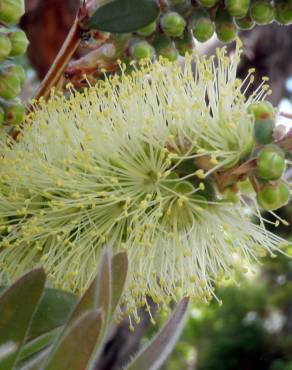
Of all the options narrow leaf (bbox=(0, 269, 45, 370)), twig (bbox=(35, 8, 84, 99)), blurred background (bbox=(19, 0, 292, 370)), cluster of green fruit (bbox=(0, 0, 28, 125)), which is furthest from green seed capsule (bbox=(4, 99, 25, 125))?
blurred background (bbox=(19, 0, 292, 370))

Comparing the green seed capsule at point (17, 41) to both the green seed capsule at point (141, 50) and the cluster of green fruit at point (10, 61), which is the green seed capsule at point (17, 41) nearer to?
the cluster of green fruit at point (10, 61)

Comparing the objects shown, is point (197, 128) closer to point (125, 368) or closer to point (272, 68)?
point (125, 368)

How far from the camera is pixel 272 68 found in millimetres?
2609

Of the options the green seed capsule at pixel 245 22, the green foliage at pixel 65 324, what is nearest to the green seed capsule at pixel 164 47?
the green seed capsule at pixel 245 22

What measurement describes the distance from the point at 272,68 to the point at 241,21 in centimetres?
145

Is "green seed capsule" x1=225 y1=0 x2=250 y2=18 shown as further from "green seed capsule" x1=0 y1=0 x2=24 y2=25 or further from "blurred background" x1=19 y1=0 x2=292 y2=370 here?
"blurred background" x1=19 y1=0 x2=292 y2=370

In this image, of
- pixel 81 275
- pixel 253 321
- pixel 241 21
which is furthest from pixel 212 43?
pixel 253 321

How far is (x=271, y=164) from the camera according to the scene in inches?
38.5

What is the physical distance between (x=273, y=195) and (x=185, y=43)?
32cm

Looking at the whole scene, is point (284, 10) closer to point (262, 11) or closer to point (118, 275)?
point (262, 11)

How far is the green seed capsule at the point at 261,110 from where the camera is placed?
3.38 ft

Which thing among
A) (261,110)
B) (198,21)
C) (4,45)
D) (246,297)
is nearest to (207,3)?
(198,21)

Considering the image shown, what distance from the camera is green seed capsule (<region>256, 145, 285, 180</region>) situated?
978 mm

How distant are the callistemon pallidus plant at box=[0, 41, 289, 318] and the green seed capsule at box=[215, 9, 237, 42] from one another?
69 mm
